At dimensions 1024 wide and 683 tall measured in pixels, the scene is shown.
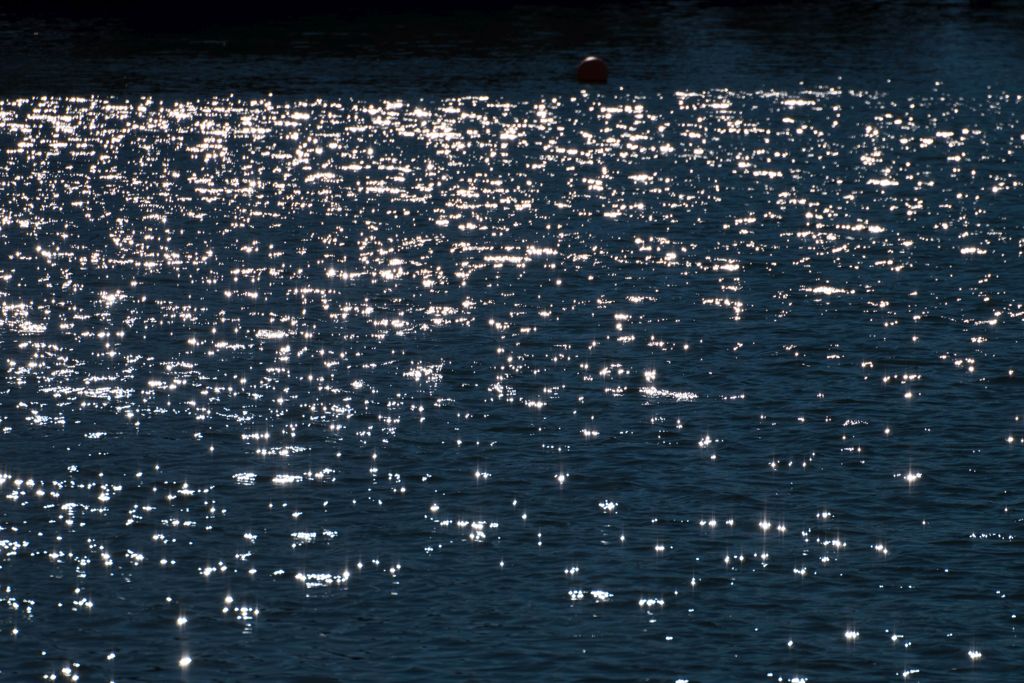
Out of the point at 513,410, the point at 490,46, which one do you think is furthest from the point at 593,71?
the point at 513,410

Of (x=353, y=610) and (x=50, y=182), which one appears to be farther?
(x=50, y=182)

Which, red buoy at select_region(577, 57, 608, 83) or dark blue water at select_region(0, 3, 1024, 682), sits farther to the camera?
red buoy at select_region(577, 57, 608, 83)

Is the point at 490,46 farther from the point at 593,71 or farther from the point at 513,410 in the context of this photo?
the point at 513,410

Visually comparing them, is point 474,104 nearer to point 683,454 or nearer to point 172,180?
point 172,180

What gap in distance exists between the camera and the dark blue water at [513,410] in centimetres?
2108

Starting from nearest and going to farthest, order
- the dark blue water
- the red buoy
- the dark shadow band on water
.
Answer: the dark blue water → the red buoy → the dark shadow band on water

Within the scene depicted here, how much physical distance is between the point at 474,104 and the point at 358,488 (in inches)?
1927

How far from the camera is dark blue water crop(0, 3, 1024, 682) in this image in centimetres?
2108

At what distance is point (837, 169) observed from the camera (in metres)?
57.2

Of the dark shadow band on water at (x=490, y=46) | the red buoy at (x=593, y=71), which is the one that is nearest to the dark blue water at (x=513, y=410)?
the red buoy at (x=593, y=71)

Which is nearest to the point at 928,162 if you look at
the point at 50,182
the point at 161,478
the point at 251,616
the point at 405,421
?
the point at 50,182

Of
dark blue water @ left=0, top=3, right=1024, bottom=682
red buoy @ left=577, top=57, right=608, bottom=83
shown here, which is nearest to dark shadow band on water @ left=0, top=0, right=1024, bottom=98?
red buoy @ left=577, top=57, right=608, bottom=83

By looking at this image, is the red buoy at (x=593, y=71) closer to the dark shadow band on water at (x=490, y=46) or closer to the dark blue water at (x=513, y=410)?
the dark shadow band on water at (x=490, y=46)

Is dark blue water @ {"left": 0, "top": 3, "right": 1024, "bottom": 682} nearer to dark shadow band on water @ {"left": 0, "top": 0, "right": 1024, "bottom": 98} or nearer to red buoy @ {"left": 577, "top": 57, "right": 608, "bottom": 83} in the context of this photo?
red buoy @ {"left": 577, "top": 57, "right": 608, "bottom": 83}
